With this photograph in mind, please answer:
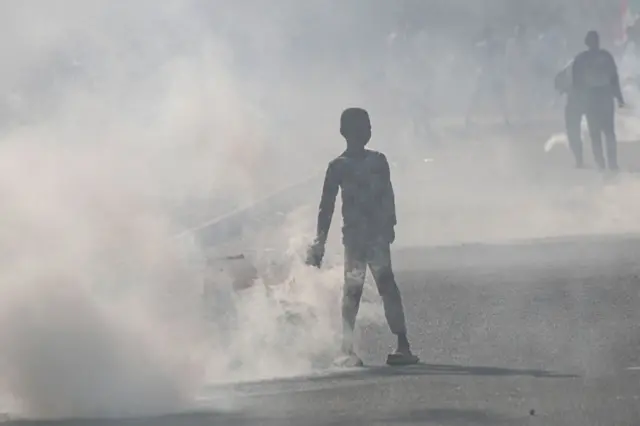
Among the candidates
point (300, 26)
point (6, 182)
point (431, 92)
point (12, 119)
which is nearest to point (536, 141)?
point (300, 26)

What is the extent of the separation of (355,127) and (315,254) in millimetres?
783

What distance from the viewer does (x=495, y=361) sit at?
34.2ft

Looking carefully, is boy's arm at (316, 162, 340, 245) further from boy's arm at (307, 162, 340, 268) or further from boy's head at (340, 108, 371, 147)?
boy's head at (340, 108, 371, 147)

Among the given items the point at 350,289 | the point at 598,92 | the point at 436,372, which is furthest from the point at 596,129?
the point at 436,372

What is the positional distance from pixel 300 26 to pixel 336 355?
15.7 metres

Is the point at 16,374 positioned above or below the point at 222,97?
below

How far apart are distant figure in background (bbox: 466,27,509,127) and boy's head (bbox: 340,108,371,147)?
21627 mm

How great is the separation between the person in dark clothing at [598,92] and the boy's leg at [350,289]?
11.9 metres

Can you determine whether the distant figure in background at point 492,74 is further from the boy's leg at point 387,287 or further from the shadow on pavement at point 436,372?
the shadow on pavement at point 436,372

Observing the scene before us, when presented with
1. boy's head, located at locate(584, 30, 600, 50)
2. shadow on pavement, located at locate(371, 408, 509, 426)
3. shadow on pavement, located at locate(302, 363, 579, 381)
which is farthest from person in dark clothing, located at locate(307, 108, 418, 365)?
boy's head, located at locate(584, 30, 600, 50)

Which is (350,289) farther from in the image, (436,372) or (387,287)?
(436,372)

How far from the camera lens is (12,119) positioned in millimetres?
14961

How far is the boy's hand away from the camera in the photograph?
1102 cm

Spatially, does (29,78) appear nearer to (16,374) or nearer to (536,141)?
(16,374)
